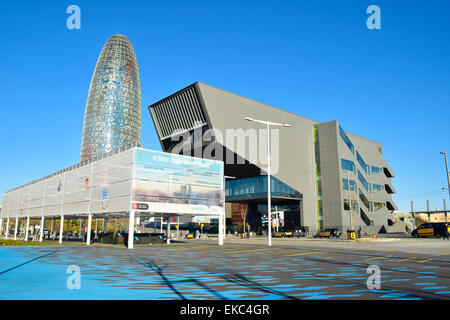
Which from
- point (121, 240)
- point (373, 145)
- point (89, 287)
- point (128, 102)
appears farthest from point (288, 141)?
point (128, 102)

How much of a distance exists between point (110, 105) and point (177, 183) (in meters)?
135

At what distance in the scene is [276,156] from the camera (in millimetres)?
68625

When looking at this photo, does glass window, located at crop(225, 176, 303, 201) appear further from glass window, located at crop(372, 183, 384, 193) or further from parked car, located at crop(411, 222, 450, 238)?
glass window, located at crop(372, 183, 384, 193)

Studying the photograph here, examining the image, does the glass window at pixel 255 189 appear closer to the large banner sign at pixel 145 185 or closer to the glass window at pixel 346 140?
the glass window at pixel 346 140

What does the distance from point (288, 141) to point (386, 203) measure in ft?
135

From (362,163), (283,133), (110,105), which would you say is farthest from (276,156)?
(110,105)

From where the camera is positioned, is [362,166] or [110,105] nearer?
[362,166]

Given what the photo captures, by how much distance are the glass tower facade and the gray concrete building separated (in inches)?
3556

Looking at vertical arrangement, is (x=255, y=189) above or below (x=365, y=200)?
above

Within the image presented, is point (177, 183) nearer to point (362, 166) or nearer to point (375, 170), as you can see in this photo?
point (362, 166)

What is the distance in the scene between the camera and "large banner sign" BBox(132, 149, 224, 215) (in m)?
31.8

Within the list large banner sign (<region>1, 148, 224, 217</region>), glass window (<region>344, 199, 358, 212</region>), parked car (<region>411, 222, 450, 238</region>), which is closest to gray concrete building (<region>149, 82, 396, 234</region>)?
glass window (<region>344, 199, 358, 212</region>)

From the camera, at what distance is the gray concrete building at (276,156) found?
61.8m
